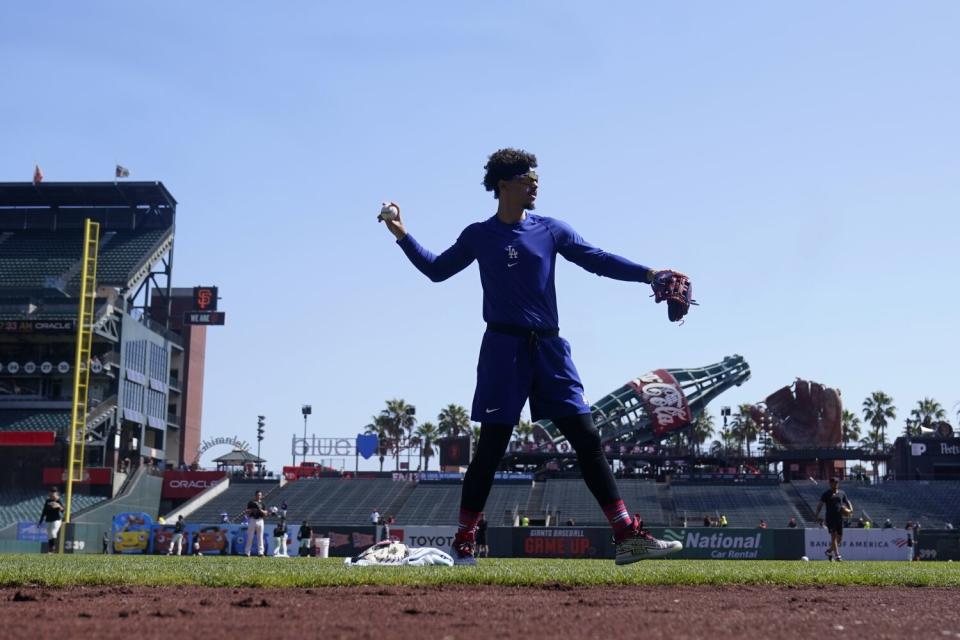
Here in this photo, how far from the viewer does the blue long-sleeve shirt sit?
A: 277 inches

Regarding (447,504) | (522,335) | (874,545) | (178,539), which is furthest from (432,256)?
(447,504)

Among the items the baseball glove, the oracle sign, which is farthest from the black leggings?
the oracle sign

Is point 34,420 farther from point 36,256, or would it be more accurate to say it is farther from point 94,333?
point 36,256

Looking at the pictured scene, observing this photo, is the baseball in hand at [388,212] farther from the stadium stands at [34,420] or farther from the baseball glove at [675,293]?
the stadium stands at [34,420]

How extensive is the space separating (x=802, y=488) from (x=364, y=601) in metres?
51.9

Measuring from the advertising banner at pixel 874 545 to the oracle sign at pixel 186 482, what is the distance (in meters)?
34.0

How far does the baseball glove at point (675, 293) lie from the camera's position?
707 centimetres

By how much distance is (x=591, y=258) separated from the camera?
745cm

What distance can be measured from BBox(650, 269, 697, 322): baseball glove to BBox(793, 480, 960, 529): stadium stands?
1704 inches

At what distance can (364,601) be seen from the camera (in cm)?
531

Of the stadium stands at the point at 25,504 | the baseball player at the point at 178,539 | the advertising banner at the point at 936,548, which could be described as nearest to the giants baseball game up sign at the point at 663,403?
the advertising banner at the point at 936,548

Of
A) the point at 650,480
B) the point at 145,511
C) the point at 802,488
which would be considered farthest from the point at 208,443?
the point at 802,488

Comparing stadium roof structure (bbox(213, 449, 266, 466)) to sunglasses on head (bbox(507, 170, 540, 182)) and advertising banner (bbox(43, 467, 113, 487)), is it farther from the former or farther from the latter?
sunglasses on head (bbox(507, 170, 540, 182))

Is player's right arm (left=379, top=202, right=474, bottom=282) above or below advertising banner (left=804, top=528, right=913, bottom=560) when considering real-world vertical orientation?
above
